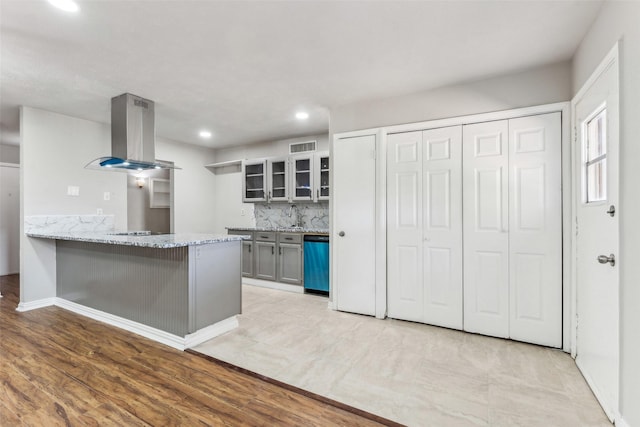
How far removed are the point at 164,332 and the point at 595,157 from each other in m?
3.65

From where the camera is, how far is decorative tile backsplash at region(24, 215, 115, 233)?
367cm

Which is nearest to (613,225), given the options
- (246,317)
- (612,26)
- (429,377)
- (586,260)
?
(586,260)

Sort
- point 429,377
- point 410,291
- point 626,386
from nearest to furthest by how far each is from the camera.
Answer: point 626,386
point 429,377
point 410,291

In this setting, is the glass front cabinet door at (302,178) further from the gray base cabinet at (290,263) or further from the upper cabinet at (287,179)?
the gray base cabinet at (290,263)

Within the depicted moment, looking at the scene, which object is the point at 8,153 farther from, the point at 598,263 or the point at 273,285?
the point at 598,263

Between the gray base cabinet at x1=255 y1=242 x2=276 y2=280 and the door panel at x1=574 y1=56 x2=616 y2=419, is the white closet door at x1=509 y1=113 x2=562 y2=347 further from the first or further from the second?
the gray base cabinet at x1=255 y1=242 x2=276 y2=280

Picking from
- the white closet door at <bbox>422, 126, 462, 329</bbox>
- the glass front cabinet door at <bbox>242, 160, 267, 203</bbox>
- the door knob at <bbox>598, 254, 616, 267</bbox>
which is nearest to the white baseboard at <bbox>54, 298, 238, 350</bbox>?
the white closet door at <bbox>422, 126, 462, 329</bbox>

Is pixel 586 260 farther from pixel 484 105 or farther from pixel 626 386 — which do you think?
pixel 484 105

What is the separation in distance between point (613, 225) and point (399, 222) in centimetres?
176

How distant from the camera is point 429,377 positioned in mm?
2154

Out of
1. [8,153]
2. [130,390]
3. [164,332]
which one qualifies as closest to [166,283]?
[164,332]

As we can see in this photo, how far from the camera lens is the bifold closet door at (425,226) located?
3.02 m

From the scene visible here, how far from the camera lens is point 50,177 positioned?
12.5ft

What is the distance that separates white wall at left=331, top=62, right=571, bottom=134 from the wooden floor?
8.99 feet
